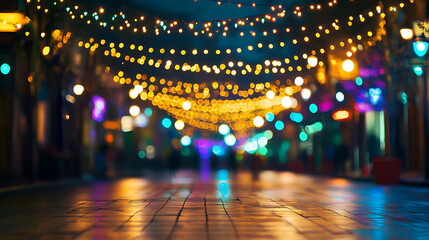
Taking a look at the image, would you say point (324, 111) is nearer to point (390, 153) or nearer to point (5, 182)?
point (390, 153)

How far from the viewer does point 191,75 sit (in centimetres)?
6562

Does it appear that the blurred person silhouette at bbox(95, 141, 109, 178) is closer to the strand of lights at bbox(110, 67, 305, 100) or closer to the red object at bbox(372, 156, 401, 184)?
the strand of lights at bbox(110, 67, 305, 100)

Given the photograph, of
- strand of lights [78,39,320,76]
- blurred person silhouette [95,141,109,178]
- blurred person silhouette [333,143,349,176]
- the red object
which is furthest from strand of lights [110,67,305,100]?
the red object

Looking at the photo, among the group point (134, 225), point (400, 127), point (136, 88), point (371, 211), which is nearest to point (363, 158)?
point (400, 127)

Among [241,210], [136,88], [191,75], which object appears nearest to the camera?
[241,210]

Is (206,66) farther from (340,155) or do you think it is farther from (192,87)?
(340,155)

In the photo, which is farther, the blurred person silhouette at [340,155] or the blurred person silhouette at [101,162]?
the blurred person silhouette at [340,155]

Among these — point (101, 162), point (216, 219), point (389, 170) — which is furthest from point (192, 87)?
point (216, 219)

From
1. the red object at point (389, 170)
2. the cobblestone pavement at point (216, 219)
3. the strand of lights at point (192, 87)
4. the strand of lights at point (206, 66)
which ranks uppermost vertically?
the strand of lights at point (192, 87)

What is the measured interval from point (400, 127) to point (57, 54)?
2206 centimetres

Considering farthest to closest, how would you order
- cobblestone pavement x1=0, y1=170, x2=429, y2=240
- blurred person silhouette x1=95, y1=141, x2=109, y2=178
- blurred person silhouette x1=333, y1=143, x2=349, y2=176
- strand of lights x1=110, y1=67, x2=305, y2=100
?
blurred person silhouette x1=333, y1=143, x2=349, y2=176
blurred person silhouette x1=95, y1=141, x2=109, y2=178
strand of lights x1=110, y1=67, x2=305, y2=100
cobblestone pavement x1=0, y1=170, x2=429, y2=240

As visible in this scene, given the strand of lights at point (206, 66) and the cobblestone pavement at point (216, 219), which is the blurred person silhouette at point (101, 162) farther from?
the cobblestone pavement at point (216, 219)

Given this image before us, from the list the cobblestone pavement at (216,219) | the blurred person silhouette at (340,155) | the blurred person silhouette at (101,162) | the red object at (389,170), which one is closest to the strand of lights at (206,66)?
the red object at (389,170)

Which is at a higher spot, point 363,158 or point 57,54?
point 57,54
